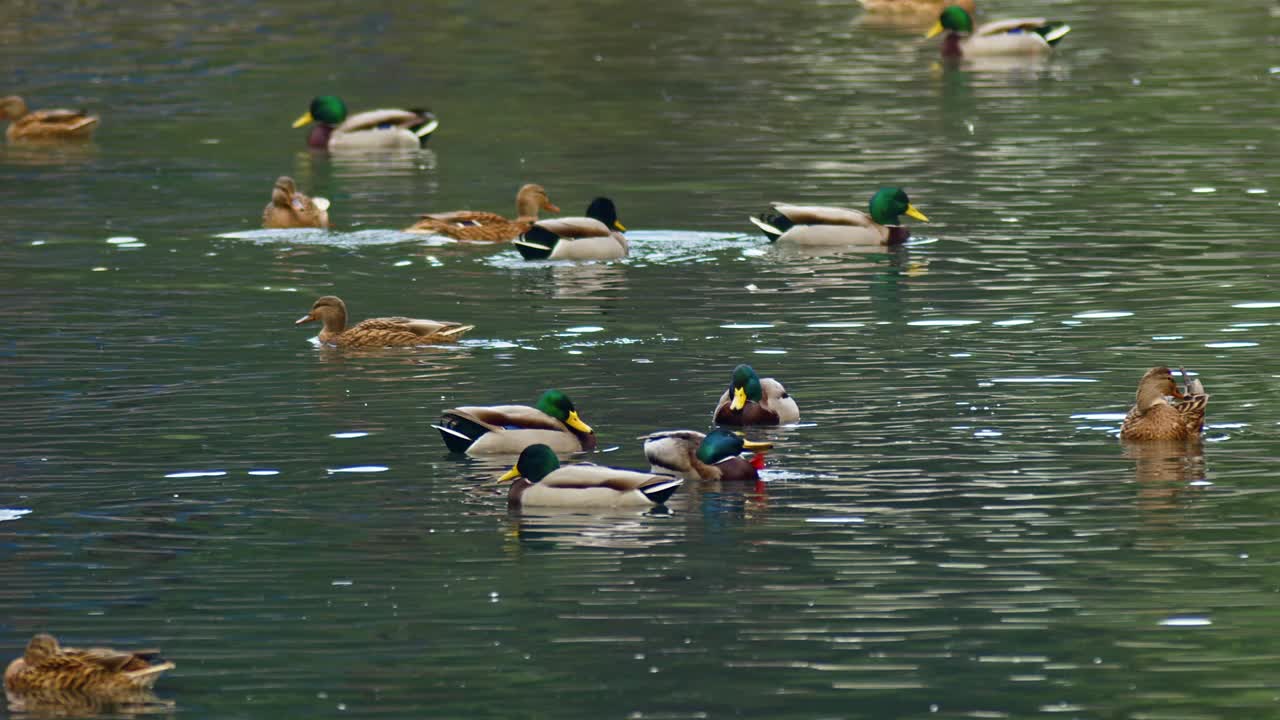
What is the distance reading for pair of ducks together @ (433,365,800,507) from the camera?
16.6 meters

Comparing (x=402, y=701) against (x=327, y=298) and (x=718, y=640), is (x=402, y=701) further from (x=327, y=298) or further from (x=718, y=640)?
(x=327, y=298)

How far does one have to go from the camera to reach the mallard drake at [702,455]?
56.3ft

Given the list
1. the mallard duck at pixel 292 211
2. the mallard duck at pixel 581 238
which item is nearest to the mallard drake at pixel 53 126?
the mallard duck at pixel 292 211

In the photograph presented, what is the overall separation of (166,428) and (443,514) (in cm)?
380

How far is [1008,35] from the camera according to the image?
5022cm

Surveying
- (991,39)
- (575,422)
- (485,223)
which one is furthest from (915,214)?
(991,39)

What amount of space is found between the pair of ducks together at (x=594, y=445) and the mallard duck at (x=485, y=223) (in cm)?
1033

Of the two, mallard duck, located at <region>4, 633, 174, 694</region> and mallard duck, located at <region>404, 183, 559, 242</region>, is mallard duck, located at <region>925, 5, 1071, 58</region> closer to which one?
mallard duck, located at <region>404, 183, 559, 242</region>

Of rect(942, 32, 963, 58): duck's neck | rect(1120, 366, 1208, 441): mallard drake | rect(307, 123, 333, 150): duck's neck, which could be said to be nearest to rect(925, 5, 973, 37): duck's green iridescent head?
rect(942, 32, 963, 58): duck's neck

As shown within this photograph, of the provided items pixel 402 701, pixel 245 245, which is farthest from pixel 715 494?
pixel 245 245

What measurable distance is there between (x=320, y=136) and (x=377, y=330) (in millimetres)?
17109

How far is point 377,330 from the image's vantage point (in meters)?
23.2

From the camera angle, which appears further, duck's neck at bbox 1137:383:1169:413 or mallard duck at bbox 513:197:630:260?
→ mallard duck at bbox 513:197:630:260

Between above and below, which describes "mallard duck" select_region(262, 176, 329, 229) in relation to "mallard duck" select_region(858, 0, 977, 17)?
below
